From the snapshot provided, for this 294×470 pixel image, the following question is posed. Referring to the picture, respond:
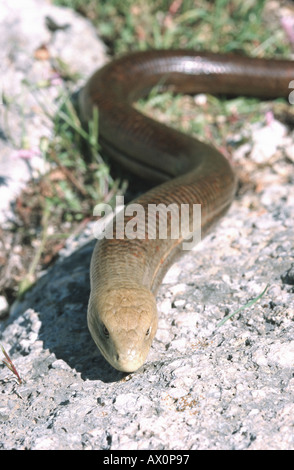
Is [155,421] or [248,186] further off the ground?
[155,421]

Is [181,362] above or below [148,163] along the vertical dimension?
above

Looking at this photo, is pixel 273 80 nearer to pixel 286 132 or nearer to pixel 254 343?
pixel 286 132

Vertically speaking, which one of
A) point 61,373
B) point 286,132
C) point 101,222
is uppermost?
point 61,373

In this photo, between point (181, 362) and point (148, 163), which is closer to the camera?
point (181, 362)

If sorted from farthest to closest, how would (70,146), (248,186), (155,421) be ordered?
1. (70,146)
2. (248,186)
3. (155,421)

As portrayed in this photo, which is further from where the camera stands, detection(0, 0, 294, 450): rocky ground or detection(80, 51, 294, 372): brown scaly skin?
detection(80, 51, 294, 372): brown scaly skin

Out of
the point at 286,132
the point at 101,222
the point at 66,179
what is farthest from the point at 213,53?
the point at 101,222

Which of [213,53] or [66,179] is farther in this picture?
[213,53]

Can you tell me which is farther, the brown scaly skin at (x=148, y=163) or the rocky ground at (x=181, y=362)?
the brown scaly skin at (x=148, y=163)
